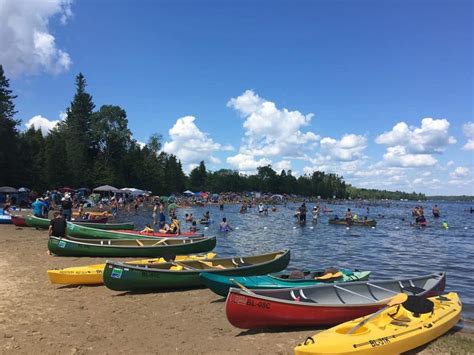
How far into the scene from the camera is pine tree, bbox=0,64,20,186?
168 feet

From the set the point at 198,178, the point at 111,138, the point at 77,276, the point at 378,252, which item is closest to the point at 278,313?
the point at 77,276

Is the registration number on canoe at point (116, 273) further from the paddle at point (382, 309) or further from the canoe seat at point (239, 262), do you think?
the paddle at point (382, 309)

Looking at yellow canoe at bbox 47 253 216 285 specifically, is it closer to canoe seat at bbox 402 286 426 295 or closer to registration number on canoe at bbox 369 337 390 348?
registration number on canoe at bbox 369 337 390 348

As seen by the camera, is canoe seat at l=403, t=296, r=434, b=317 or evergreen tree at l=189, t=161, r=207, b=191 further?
evergreen tree at l=189, t=161, r=207, b=191

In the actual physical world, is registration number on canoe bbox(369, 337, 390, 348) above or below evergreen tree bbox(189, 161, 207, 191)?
below

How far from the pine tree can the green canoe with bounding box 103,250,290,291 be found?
47.4m

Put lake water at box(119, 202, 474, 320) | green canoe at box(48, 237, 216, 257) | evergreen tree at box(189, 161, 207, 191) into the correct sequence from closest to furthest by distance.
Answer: green canoe at box(48, 237, 216, 257) < lake water at box(119, 202, 474, 320) < evergreen tree at box(189, 161, 207, 191)

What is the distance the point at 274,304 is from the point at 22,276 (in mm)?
8761

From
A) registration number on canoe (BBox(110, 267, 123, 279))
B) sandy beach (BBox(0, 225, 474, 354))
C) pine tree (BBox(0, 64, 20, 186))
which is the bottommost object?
sandy beach (BBox(0, 225, 474, 354))

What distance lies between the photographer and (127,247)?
16.0 m

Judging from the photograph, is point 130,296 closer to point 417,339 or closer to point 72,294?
point 72,294

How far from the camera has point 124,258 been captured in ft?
53.6

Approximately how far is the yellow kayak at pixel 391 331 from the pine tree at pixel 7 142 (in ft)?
175

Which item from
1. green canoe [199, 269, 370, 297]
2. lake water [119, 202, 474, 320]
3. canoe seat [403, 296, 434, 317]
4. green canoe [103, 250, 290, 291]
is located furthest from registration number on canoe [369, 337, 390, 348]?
green canoe [103, 250, 290, 291]
